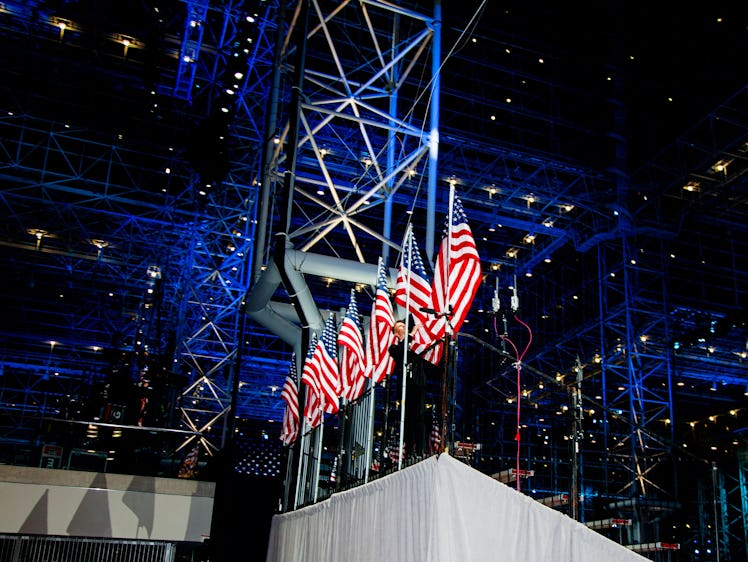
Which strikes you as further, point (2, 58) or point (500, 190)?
point (500, 190)

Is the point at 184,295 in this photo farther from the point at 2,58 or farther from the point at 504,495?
the point at 504,495

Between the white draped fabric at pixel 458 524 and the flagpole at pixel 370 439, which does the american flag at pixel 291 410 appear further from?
the white draped fabric at pixel 458 524

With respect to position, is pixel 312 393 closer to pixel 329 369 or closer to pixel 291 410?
pixel 329 369

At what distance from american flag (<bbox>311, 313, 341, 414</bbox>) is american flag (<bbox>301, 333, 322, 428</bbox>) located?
0.22 metres

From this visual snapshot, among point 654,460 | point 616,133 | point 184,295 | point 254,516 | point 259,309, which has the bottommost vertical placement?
point 254,516

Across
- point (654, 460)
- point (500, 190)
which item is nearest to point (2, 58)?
point (500, 190)

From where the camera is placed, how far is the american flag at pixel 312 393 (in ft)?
46.9

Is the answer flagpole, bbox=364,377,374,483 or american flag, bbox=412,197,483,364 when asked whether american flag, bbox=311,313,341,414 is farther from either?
american flag, bbox=412,197,483,364

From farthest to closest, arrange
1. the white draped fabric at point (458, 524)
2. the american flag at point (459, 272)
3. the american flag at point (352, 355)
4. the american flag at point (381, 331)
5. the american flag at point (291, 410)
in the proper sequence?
the american flag at point (291, 410)
the american flag at point (352, 355)
the american flag at point (381, 331)
the american flag at point (459, 272)
the white draped fabric at point (458, 524)

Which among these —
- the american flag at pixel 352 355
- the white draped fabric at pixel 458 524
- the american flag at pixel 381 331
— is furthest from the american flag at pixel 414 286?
the white draped fabric at pixel 458 524

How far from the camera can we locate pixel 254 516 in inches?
671

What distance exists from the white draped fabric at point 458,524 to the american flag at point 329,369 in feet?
12.9

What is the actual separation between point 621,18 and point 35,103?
69.6ft

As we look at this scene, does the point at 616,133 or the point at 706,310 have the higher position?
the point at 616,133
